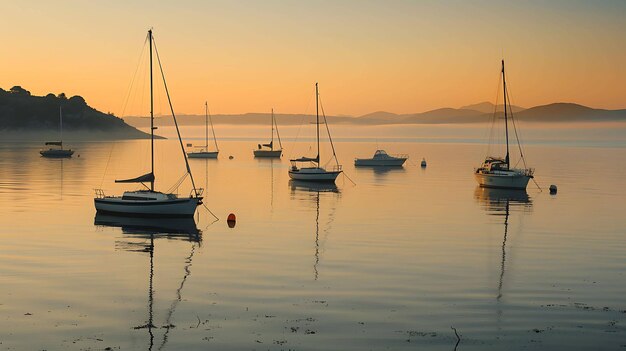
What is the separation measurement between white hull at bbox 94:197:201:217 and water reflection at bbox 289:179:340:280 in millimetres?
9842

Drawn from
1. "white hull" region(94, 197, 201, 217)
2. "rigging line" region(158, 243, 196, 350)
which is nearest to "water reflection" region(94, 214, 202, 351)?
"rigging line" region(158, 243, 196, 350)

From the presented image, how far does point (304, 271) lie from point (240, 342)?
11.9 meters

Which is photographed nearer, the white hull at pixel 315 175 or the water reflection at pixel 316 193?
the water reflection at pixel 316 193

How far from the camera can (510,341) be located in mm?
21062

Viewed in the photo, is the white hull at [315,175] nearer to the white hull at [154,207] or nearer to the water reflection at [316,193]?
the water reflection at [316,193]

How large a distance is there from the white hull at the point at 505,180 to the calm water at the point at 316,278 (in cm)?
1776

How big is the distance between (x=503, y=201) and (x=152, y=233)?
40.1 meters

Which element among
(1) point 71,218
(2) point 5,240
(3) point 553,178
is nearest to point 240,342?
(2) point 5,240

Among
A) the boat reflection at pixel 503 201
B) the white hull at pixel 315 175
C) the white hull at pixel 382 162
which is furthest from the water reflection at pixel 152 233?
the white hull at pixel 382 162

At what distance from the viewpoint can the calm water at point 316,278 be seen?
2159 centimetres

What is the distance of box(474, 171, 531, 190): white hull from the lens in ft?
267

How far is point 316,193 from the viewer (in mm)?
78500

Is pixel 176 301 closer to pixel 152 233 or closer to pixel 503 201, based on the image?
pixel 152 233

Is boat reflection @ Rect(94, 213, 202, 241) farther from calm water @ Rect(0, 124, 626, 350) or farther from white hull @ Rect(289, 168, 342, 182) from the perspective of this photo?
white hull @ Rect(289, 168, 342, 182)
